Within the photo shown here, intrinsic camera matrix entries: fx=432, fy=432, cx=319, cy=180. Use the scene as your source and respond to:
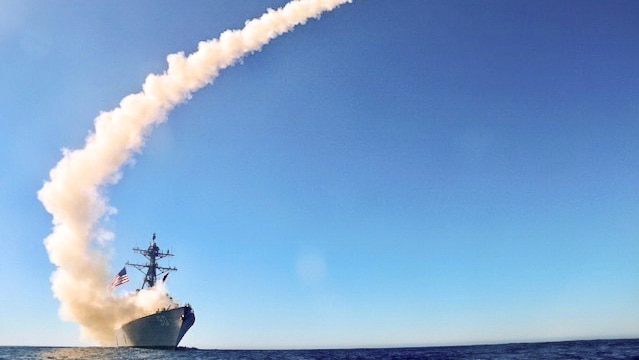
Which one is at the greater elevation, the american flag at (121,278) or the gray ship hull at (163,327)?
the american flag at (121,278)

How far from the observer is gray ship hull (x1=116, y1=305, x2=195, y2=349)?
85.1 m


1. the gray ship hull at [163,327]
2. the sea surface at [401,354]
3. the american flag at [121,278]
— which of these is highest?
the american flag at [121,278]

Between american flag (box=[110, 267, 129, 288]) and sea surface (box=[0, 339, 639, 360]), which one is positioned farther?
american flag (box=[110, 267, 129, 288])

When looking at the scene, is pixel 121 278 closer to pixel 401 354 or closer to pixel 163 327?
pixel 163 327

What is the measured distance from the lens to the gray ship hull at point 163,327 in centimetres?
8512

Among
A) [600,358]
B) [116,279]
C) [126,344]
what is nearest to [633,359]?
[600,358]

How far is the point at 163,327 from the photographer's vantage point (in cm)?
8644

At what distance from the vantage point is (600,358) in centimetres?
5025

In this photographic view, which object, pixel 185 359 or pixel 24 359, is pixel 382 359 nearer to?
pixel 185 359

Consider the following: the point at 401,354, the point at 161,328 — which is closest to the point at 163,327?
the point at 161,328

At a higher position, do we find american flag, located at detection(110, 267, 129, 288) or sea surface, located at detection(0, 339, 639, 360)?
american flag, located at detection(110, 267, 129, 288)

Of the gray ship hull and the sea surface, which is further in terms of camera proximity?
the gray ship hull

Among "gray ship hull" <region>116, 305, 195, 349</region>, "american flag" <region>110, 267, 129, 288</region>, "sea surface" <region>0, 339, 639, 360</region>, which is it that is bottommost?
"sea surface" <region>0, 339, 639, 360</region>

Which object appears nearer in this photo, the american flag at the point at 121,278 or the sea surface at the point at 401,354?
the sea surface at the point at 401,354
